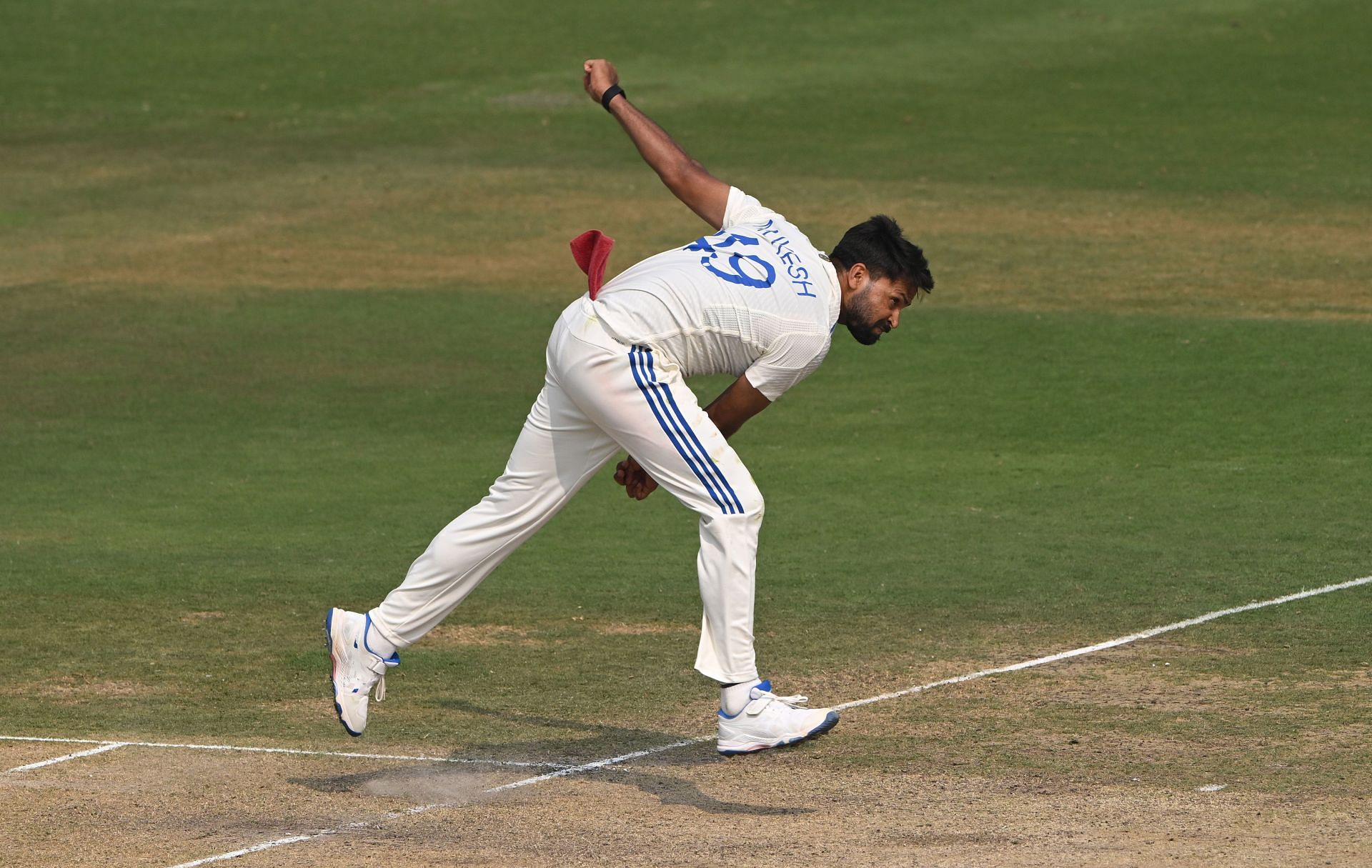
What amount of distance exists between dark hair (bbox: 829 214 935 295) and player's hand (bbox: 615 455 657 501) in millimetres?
1028

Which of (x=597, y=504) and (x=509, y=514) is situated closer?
(x=509, y=514)

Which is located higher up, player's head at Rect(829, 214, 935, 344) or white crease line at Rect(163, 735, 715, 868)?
player's head at Rect(829, 214, 935, 344)

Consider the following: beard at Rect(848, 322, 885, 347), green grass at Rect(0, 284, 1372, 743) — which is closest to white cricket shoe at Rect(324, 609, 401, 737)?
green grass at Rect(0, 284, 1372, 743)

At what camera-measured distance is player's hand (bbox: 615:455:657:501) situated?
290 inches

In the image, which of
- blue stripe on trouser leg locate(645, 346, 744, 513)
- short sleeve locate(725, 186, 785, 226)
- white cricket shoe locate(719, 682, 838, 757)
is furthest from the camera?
short sleeve locate(725, 186, 785, 226)

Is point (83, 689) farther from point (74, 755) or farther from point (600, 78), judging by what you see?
point (600, 78)

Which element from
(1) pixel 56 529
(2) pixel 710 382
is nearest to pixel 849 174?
(2) pixel 710 382

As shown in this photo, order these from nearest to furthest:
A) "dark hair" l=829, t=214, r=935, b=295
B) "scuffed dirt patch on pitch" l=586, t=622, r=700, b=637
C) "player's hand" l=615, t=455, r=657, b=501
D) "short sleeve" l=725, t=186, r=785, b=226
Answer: "dark hair" l=829, t=214, r=935, b=295 → "player's hand" l=615, t=455, r=657, b=501 → "short sleeve" l=725, t=186, r=785, b=226 → "scuffed dirt patch on pitch" l=586, t=622, r=700, b=637

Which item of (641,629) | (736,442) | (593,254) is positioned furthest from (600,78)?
(736,442)

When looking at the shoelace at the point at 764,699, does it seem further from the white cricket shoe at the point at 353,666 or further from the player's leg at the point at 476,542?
the white cricket shoe at the point at 353,666

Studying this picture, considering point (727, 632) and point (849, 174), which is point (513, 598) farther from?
point (849, 174)

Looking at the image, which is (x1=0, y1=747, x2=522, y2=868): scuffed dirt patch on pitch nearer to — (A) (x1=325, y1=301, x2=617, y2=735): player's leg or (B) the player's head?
(A) (x1=325, y1=301, x2=617, y2=735): player's leg

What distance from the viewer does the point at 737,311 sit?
7027mm

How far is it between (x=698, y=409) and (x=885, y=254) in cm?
88
